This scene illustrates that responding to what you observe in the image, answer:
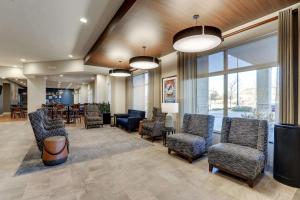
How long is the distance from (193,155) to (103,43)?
3.90 metres

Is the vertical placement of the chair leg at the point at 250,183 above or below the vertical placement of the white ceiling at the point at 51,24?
below

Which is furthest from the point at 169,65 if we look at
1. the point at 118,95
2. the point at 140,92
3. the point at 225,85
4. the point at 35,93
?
the point at 35,93

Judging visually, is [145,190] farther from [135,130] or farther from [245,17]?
[135,130]

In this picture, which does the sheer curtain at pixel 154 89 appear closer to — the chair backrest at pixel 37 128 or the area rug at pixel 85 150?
the area rug at pixel 85 150

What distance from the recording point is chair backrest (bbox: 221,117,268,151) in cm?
283

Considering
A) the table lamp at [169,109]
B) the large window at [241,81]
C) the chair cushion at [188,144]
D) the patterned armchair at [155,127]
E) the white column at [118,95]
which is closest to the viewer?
the large window at [241,81]

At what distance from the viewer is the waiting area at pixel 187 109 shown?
250 centimetres

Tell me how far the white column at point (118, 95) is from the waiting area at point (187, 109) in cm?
337

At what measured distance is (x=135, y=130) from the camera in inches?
275

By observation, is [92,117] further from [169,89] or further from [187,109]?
[187,109]

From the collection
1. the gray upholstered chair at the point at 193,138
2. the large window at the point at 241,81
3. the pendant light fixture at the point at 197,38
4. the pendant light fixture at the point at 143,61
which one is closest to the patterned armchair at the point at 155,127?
the gray upholstered chair at the point at 193,138

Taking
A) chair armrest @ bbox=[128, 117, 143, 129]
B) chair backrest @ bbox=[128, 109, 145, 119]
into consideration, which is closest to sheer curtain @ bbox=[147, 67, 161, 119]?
chair backrest @ bbox=[128, 109, 145, 119]

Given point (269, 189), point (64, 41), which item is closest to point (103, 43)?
point (64, 41)

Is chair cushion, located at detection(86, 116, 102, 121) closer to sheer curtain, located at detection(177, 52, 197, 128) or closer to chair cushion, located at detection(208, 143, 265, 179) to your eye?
sheer curtain, located at detection(177, 52, 197, 128)
